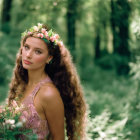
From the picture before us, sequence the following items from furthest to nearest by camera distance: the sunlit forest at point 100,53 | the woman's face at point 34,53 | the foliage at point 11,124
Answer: the sunlit forest at point 100,53 < the woman's face at point 34,53 < the foliage at point 11,124

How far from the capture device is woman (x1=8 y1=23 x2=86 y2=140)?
2939 mm

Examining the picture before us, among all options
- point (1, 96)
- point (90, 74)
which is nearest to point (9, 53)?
point (1, 96)

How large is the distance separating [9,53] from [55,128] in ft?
25.7

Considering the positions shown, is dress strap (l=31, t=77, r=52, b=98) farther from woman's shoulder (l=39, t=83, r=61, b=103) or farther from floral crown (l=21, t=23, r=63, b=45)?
floral crown (l=21, t=23, r=63, b=45)

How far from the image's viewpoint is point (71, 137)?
3525mm

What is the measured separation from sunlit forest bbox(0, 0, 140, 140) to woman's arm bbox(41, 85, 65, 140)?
0.99 meters

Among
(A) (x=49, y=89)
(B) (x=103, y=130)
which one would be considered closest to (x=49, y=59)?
(A) (x=49, y=89)

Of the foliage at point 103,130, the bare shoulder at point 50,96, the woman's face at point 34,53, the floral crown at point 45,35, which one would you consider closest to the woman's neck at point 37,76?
the woman's face at point 34,53

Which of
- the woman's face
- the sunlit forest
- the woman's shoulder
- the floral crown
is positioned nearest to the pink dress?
the woman's shoulder

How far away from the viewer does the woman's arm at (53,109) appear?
2.89 meters

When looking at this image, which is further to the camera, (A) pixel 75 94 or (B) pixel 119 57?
(B) pixel 119 57

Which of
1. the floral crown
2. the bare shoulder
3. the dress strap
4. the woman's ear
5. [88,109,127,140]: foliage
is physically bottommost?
[88,109,127,140]: foliage

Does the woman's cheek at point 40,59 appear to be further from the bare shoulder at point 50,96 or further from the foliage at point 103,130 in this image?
the foliage at point 103,130

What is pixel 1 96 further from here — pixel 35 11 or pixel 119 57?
pixel 119 57
